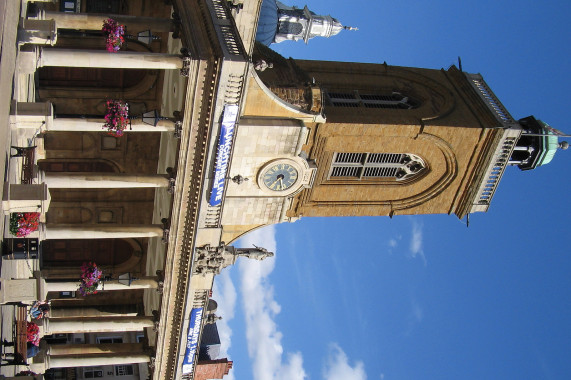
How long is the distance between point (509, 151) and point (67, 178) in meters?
20.7

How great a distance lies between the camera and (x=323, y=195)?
107ft

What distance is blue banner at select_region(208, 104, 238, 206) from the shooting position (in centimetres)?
2758

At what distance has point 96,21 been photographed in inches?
1105

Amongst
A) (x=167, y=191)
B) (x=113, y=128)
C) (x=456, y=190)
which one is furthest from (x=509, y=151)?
(x=113, y=128)

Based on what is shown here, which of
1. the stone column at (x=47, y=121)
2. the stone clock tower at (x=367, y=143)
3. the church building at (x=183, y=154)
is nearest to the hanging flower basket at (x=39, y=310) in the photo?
the church building at (x=183, y=154)

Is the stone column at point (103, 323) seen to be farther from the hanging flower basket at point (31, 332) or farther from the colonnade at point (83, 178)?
the hanging flower basket at point (31, 332)

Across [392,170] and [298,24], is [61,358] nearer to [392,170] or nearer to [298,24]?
[392,170]

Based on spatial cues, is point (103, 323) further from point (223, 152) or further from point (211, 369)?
point (211, 369)

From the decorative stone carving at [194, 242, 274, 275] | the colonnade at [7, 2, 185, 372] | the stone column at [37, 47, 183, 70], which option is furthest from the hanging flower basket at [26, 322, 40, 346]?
the stone column at [37, 47, 183, 70]

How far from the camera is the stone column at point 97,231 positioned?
29.8m

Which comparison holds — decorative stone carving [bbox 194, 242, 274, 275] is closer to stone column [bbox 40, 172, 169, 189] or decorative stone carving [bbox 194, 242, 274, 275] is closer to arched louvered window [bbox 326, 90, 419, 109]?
stone column [bbox 40, 172, 169, 189]

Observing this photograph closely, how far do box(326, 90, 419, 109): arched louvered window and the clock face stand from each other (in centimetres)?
373

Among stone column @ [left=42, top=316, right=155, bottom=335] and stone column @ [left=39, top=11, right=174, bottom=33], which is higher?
stone column @ [left=39, top=11, right=174, bottom=33]

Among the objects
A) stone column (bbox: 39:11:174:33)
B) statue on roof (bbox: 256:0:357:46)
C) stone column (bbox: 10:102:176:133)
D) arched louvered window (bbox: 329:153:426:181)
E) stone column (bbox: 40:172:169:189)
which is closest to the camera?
stone column (bbox: 10:102:176:133)
